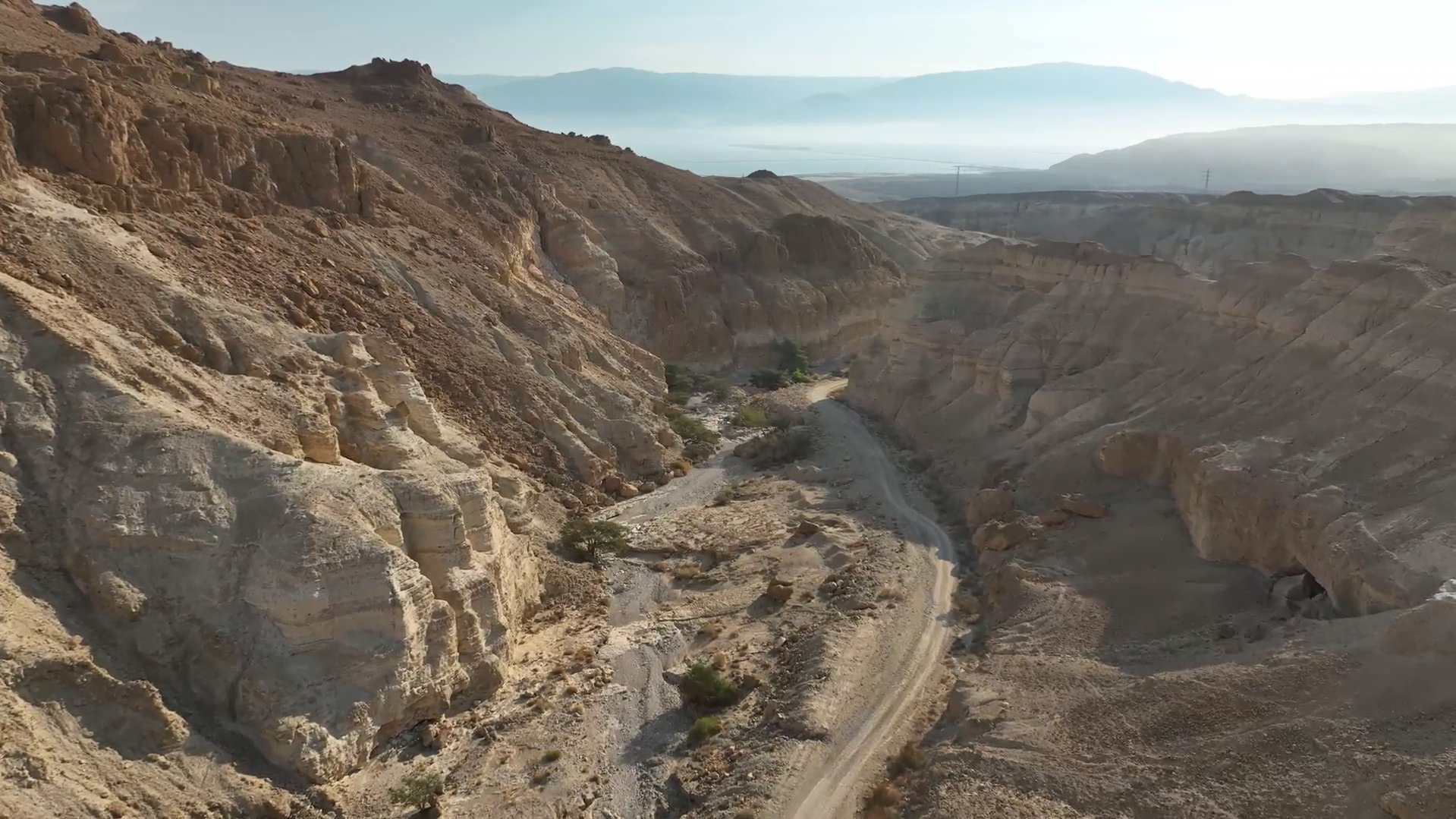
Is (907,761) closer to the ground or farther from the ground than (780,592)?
closer to the ground

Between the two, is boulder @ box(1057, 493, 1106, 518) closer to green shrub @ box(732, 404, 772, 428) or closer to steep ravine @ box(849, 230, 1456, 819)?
steep ravine @ box(849, 230, 1456, 819)

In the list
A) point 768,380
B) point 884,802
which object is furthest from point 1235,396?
point 768,380

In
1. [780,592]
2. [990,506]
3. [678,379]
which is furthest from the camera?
[678,379]

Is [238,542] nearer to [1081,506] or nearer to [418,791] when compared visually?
[418,791]

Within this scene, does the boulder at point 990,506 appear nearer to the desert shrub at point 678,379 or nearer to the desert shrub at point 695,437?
the desert shrub at point 695,437

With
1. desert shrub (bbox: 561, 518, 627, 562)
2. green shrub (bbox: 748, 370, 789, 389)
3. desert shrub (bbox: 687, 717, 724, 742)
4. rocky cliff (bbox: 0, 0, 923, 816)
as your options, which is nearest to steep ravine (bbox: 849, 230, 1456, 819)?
desert shrub (bbox: 687, 717, 724, 742)

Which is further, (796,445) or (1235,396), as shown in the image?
(796,445)

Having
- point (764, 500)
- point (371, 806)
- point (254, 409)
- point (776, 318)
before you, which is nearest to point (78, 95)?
point (254, 409)
